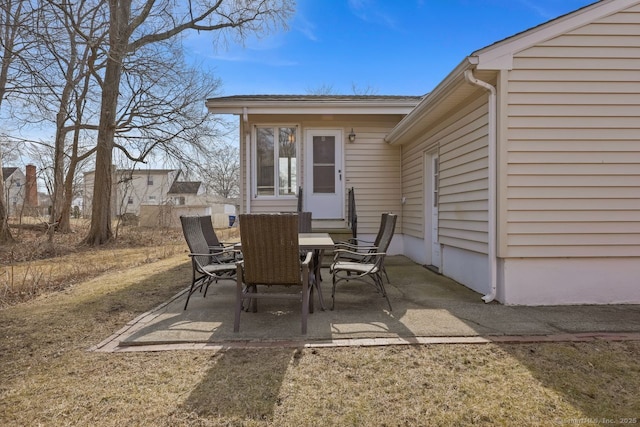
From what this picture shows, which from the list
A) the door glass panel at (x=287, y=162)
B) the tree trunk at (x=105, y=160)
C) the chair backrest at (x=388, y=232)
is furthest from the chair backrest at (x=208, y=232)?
the tree trunk at (x=105, y=160)

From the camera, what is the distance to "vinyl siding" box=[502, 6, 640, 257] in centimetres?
405

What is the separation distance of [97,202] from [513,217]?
11.8 m

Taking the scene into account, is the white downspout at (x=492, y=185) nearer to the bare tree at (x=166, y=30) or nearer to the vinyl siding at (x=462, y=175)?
the vinyl siding at (x=462, y=175)

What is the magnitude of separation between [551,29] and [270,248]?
406 cm

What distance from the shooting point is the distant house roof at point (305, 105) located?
22.9 feet

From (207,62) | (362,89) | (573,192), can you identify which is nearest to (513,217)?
(573,192)

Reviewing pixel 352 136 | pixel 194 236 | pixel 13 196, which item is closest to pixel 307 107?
pixel 352 136

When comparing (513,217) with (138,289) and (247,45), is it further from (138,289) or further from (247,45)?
(247,45)

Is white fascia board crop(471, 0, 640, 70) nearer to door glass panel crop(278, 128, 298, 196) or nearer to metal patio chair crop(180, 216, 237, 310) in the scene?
metal patio chair crop(180, 216, 237, 310)

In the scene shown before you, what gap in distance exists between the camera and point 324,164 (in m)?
7.84

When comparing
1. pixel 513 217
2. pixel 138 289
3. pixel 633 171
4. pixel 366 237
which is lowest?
pixel 138 289

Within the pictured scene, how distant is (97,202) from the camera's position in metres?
11.3

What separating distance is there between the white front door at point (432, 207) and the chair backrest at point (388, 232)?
2.26 m

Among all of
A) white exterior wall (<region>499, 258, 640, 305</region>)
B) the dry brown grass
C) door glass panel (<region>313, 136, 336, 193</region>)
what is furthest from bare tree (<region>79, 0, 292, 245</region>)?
white exterior wall (<region>499, 258, 640, 305</region>)
